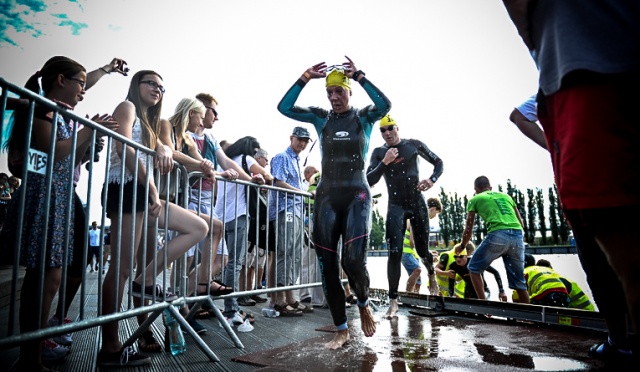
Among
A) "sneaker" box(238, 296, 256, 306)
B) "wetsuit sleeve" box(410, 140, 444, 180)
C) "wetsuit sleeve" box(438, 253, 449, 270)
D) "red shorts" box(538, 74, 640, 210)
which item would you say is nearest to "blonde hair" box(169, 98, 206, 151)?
"sneaker" box(238, 296, 256, 306)

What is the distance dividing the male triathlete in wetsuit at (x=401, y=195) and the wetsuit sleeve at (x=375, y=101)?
1.47 meters

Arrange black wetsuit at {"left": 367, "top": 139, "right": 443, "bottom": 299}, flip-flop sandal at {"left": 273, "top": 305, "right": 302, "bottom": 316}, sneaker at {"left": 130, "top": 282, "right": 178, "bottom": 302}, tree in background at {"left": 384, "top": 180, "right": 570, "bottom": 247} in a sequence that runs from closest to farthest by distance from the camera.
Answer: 1. sneaker at {"left": 130, "top": 282, "right": 178, "bottom": 302}
2. flip-flop sandal at {"left": 273, "top": 305, "right": 302, "bottom": 316}
3. black wetsuit at {"left": 367, "top": 139, "right": 443, "bottom": 299}
4. tree in background at {"left": 384, "top": 180, "right": 570, "bottom": 247}

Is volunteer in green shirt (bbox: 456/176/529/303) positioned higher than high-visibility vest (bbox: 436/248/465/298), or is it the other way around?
volunteer in green shirt (bbox: 456/176/529/303)

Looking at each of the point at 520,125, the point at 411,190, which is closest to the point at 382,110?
the point at 520,125

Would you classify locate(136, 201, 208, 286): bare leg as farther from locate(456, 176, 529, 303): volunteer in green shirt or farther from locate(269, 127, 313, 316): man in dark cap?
locate(456, 176, 529, 303): volunteer in green shirt

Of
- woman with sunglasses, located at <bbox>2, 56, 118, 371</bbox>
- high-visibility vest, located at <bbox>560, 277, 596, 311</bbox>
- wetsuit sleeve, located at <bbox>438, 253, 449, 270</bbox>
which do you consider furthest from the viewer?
wetsuit sleeve, located at <bbox>438, 253, 449, 270</bbox>

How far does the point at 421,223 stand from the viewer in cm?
564

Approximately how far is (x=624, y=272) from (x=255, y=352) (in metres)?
2.57

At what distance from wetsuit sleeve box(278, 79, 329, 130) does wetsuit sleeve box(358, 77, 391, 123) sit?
1.69 feet

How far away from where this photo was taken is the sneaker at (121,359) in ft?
8.51

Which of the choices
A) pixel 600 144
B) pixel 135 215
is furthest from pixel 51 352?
pixel 600 144

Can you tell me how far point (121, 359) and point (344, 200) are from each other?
6.98 ft

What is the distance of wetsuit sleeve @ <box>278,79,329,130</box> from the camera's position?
3.96 m

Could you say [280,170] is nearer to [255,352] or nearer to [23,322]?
[255,352]
